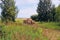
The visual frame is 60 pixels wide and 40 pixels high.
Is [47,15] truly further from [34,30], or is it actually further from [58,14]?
[34,30]

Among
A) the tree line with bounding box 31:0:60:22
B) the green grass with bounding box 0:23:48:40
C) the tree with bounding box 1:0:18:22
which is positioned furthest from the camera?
the tree line with bounding box 31:0:60:22

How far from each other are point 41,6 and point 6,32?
177ft

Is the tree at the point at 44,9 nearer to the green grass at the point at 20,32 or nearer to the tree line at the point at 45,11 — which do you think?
the tree line at the point at 45,11

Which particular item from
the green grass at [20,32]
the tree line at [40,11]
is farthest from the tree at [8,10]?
the green grass at [20,32]

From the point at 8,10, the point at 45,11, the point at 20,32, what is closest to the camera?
the point at 20,32

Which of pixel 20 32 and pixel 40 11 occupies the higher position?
pixel 20 32

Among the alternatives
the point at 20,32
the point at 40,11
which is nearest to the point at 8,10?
the point at 40,11

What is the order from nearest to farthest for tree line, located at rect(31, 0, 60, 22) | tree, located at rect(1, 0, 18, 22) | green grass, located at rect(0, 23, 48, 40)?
green grass, located at rect(0, 23, 48, 40), tree, located at rect(1, 0, 18, 22), tree line, located at rect(31, 0, 60, 22)

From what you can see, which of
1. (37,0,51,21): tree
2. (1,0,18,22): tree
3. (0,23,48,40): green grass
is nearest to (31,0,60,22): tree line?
(37,0,51,21): tree

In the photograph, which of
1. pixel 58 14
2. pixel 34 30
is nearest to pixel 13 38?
pixel 34 30

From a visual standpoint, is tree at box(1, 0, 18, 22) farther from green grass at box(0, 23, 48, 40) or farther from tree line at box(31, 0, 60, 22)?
green grass at box(0, 23, 48, 40)

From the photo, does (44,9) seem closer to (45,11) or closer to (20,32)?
(45,11)

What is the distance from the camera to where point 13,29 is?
41.3 feet

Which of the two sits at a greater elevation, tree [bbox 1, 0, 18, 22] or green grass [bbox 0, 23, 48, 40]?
green grass [bbox 0, 23, 48, 40]
